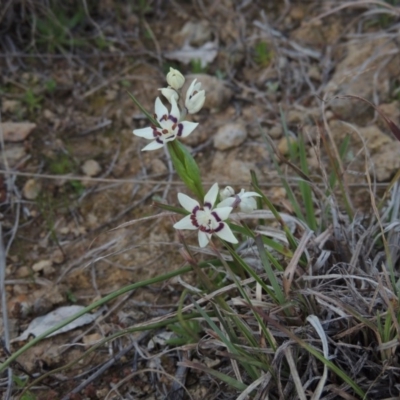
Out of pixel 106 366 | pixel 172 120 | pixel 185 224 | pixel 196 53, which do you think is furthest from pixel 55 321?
pixel 196 53

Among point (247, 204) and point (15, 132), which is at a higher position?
point (247, 204)

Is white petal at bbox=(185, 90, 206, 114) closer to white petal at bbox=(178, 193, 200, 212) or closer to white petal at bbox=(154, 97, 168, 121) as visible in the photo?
white petal at bbox=(154, 97, 168, 121)

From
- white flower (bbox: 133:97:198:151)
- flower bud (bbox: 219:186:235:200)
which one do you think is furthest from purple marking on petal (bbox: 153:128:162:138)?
flower bud (bbox: 219:186:235:200)

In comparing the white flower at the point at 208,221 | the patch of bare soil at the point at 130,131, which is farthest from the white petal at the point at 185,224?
the patch of bare soil at the point at 130,131

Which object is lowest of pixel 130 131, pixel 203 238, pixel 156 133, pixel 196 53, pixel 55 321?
pixel 55 321

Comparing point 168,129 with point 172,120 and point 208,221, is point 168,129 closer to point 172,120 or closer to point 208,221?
point 172,120

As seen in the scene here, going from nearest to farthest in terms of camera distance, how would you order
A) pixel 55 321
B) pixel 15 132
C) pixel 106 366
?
pixel 106 366, pixel 55 321, pixel 15 132

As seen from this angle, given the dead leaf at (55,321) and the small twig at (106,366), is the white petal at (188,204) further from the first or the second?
the dead leaf at (55,321)
